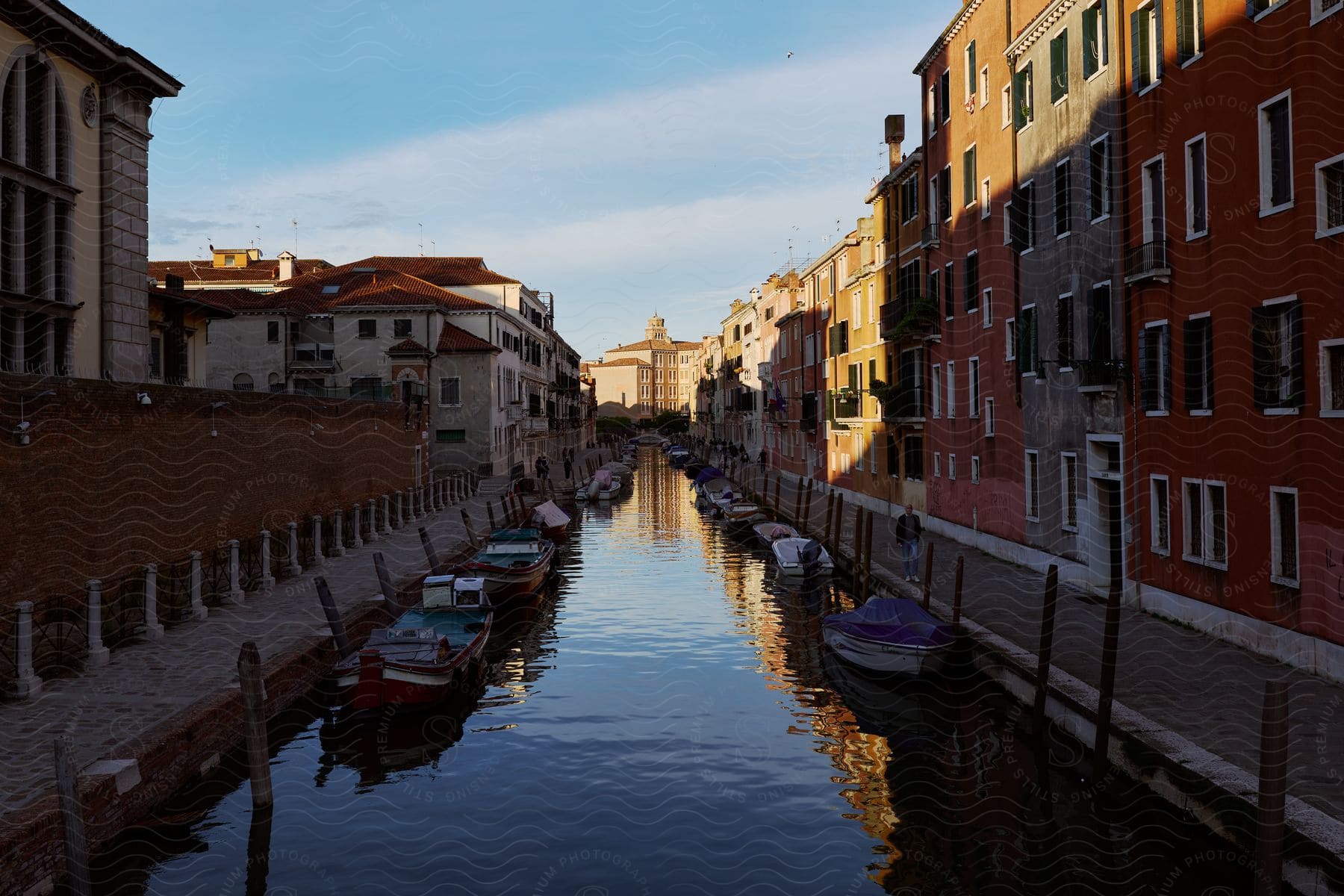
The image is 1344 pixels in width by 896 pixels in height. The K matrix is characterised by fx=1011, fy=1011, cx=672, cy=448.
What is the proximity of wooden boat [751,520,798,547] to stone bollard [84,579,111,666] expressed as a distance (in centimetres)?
2089

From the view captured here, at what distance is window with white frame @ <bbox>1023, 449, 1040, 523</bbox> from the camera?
77.9 ft

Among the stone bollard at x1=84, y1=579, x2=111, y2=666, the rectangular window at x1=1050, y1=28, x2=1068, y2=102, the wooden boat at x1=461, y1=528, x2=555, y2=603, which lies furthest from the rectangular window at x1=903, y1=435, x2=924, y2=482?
the stone bollard at x1=84, y1=579, x2=111, y2=666

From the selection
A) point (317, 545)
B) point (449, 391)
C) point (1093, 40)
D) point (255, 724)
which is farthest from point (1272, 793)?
point (449, 391)

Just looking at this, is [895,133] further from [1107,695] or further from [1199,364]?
[1107,695]

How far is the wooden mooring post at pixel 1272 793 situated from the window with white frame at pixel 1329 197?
24.0 ft

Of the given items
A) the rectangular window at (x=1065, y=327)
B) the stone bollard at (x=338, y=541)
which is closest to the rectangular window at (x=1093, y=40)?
the rectangular window at (x=1065, y=327)

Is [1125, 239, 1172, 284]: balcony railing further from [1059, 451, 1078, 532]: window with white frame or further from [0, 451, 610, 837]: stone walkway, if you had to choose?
[0, 451, 610, 837]: stone walkway

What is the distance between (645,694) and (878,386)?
828 inches

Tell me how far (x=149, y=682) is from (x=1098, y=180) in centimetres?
1882

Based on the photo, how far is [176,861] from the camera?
411 inches

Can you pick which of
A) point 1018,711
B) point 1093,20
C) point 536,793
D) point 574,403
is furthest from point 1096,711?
point 574,403

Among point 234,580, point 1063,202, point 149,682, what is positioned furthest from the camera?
point 1063,202

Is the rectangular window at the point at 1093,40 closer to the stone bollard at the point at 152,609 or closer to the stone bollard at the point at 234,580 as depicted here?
the stone bollard at the point at 234,580

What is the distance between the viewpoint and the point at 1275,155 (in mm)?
14305
